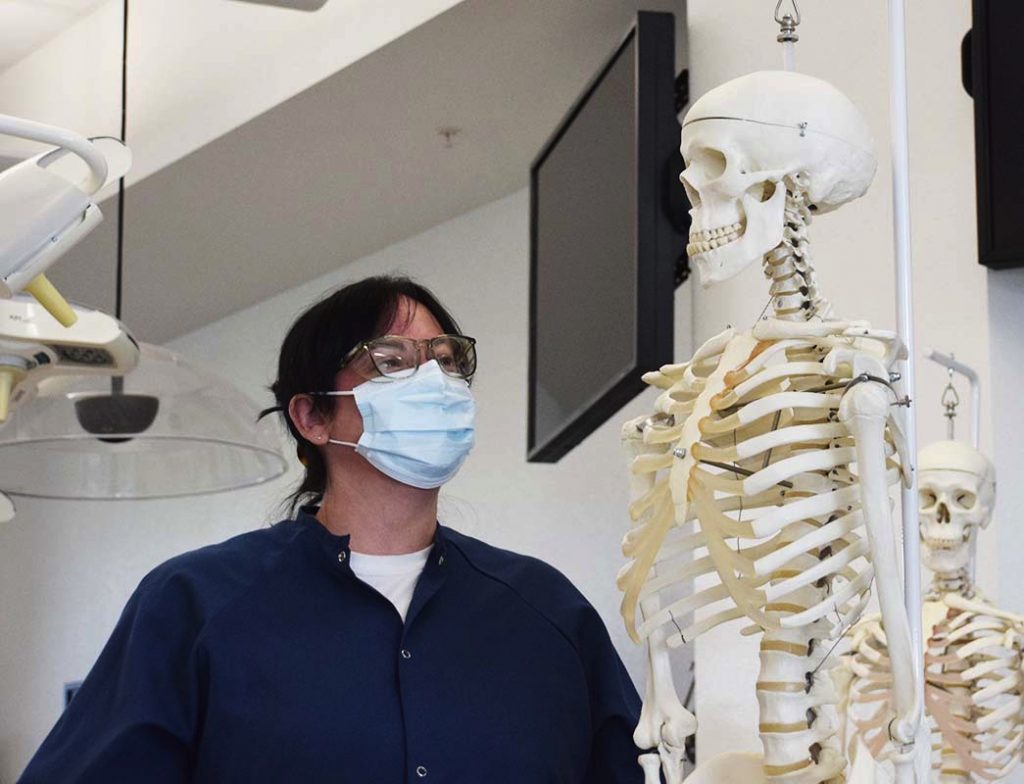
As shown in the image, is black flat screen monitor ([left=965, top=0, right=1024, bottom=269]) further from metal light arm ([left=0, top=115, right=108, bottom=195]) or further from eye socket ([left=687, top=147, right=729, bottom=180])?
metal light arm ([left=0, top=115, right=108, bottom=195])

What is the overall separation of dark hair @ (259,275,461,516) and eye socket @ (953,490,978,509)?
811 mm

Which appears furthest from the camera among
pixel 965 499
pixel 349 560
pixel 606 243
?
pixel 606 243

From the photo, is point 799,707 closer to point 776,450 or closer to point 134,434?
point 776,450

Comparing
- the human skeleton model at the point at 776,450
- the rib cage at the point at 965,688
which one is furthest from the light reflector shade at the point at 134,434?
the human skeleton model at the point at 776,450

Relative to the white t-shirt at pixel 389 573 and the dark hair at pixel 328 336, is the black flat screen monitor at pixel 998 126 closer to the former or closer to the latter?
the dark hair at pixel 328 336

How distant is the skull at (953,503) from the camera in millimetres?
2314

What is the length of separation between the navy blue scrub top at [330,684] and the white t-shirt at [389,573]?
0.03 m

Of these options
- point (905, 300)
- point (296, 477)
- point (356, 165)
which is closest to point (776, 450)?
point (905, 300)

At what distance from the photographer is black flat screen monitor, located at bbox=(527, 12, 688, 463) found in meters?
2.71

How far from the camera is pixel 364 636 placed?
1.84 meters

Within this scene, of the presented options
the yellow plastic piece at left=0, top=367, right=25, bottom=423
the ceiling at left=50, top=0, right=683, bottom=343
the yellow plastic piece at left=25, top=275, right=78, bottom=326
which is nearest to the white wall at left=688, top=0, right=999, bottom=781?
the ceiling at left=50, top=0, right=683, bottom=343

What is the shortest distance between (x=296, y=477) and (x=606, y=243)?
2.36m

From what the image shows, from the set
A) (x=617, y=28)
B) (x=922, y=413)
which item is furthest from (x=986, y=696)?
(x=617, y=28)

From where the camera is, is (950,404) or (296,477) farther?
(296,477)
